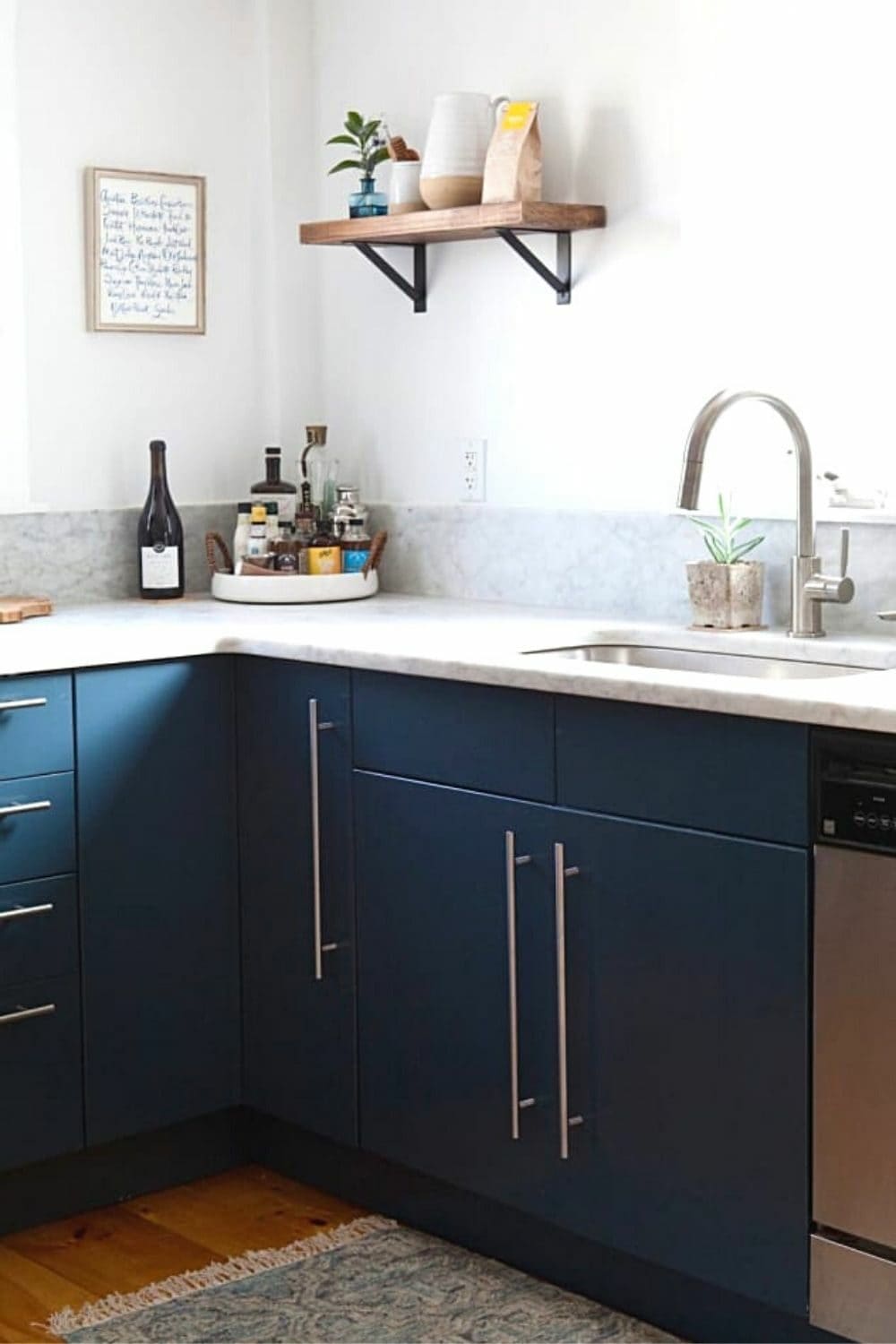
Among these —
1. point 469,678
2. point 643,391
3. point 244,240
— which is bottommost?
point 469,678

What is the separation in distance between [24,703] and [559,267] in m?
1.21

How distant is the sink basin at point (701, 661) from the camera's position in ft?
9.54

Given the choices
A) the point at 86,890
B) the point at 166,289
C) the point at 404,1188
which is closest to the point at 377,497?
the point at 166,289

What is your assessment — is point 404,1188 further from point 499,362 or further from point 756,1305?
point 499,362

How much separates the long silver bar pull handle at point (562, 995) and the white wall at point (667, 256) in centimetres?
84

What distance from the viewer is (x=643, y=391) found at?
3.31m

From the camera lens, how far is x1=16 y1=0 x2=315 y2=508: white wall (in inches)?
141

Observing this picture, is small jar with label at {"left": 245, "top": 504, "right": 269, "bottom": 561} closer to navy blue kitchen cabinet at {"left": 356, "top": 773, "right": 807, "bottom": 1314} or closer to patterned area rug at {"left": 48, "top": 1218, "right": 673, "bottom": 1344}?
navy blue kitchen cabinet at {"left": 356, "top": 773, "right": 807, "bottom": 1314}

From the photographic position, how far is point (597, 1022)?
2584 mm

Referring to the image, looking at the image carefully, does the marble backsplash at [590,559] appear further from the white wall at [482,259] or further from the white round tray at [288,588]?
the white round tray at [288,588]

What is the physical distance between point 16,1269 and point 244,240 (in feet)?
6.58

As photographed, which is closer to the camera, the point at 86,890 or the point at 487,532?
the point at 86,890

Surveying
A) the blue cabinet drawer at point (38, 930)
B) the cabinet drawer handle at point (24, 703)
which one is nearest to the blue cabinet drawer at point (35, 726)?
the cabinet drawer handle at point (24, 703)

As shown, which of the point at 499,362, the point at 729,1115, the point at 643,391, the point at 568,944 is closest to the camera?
the point at 729,1115
